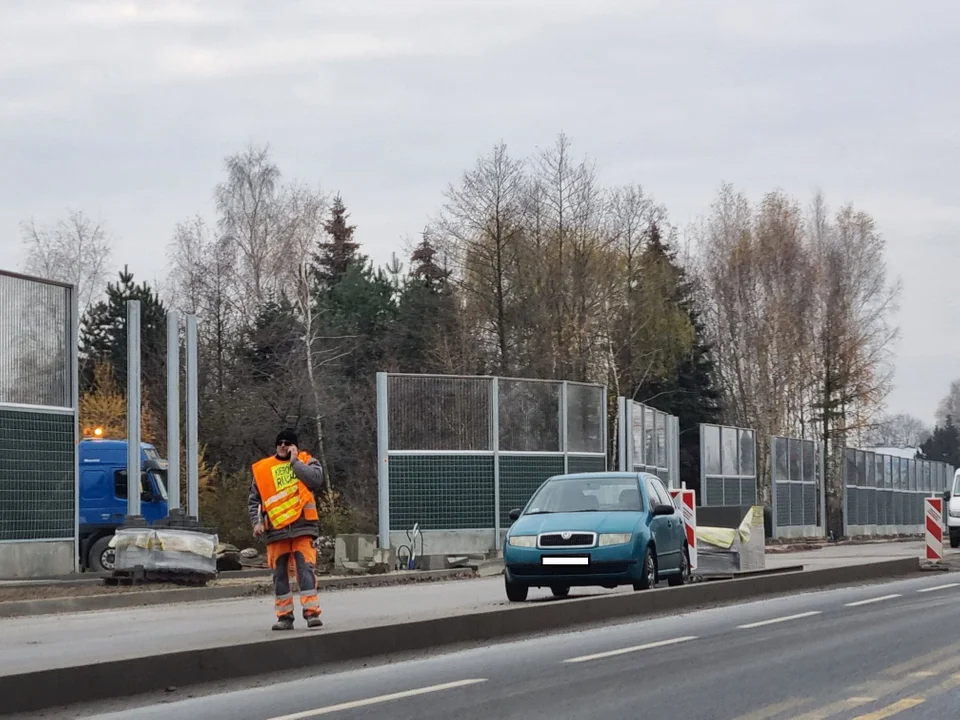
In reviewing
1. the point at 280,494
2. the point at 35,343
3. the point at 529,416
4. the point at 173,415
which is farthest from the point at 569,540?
the point at 529,416

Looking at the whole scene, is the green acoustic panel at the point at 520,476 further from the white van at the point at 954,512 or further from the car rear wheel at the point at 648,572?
the car rear wheel at the point at 648,572

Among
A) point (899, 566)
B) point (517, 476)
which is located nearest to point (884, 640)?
point (899, 566)

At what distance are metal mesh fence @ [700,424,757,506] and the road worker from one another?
28939mm

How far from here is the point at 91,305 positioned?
235 feet

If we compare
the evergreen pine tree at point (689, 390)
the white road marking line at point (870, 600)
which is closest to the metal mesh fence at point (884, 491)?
the evergreen pine tree at point (689, 390)

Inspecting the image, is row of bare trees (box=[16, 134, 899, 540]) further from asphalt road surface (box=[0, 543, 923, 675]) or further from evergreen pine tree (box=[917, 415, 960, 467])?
evergreen pine tree (box=[917, 415, 960, 467])

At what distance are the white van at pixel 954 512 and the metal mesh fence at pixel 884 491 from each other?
15.6 metres

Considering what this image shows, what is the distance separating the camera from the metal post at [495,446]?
32.5 meters

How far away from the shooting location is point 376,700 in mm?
10094

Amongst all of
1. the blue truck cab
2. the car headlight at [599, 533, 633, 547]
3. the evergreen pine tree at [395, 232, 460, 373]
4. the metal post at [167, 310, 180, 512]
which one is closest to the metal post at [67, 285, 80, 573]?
the metal post at [167, 310, 180, 512]

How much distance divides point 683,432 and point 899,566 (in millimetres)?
49853

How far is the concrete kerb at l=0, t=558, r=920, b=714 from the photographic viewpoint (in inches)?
397

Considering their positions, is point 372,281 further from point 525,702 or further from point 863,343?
point 525,702

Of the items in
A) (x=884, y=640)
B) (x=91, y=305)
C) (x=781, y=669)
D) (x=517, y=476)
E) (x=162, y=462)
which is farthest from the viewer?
(x=91, y=305)
